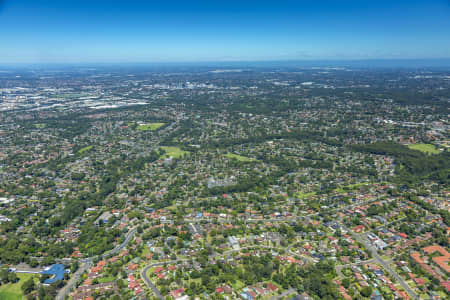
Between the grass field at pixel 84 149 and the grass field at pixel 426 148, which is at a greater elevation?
the grass field at pixel 84 149

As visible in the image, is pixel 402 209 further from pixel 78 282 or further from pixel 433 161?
pixel 78 282

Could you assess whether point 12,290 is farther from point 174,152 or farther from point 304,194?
point 174,152

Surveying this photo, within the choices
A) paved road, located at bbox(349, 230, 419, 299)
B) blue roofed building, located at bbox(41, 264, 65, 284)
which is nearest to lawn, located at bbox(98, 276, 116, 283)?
blue roofed building, located at bbox(41, 264, 65, 284)

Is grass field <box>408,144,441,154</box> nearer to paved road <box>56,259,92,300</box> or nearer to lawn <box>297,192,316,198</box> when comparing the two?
lawn <box>297,192,316,198</box>

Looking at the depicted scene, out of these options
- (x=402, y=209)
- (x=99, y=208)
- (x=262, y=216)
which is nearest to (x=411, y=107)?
(x=402, y=209)

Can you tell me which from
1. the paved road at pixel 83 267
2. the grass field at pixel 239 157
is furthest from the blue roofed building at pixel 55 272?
the grass field at pixel 239 157

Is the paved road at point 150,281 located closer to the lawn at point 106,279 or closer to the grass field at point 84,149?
the lawn at point 106,279

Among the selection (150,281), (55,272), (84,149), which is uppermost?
(84,149)

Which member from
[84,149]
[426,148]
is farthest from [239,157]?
[426,148]
